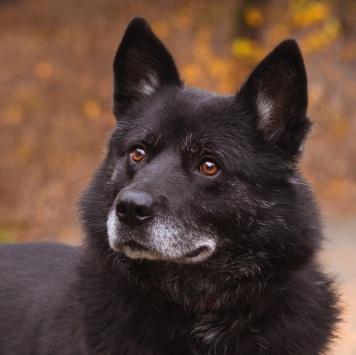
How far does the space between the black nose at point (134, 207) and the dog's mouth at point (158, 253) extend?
134 mm

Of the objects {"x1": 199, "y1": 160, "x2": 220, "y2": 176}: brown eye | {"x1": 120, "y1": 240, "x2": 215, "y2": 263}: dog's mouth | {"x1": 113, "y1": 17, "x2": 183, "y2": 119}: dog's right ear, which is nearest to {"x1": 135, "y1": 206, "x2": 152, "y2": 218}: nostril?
{"x1": 120, "y1": 240, "x2": 215, "y2": 263}: dog's mouth

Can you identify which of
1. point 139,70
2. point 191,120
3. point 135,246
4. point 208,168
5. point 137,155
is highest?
point 139,70

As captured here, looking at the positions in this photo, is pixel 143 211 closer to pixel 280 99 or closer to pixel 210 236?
pixel 210 236

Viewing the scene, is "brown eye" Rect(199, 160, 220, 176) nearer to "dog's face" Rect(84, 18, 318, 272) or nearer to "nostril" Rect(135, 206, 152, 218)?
"dog's face" Rect(84, 18, 318, 272)

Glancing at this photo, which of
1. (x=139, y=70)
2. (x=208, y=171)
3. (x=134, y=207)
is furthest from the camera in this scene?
(x=139, y=70)

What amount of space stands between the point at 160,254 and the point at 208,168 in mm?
555

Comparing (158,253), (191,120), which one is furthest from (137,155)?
(158,253)

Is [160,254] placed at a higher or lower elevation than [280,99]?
lower

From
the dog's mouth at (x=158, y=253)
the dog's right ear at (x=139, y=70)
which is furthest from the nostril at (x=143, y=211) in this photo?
the dog's right ear at (x=139, y=70)

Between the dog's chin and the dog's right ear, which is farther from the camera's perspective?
the dog's right ear

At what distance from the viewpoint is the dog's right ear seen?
4.32 meters

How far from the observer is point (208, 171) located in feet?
13.0

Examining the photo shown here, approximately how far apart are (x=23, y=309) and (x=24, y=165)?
959 cm

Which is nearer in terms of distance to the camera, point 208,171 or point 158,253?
point 158,253
